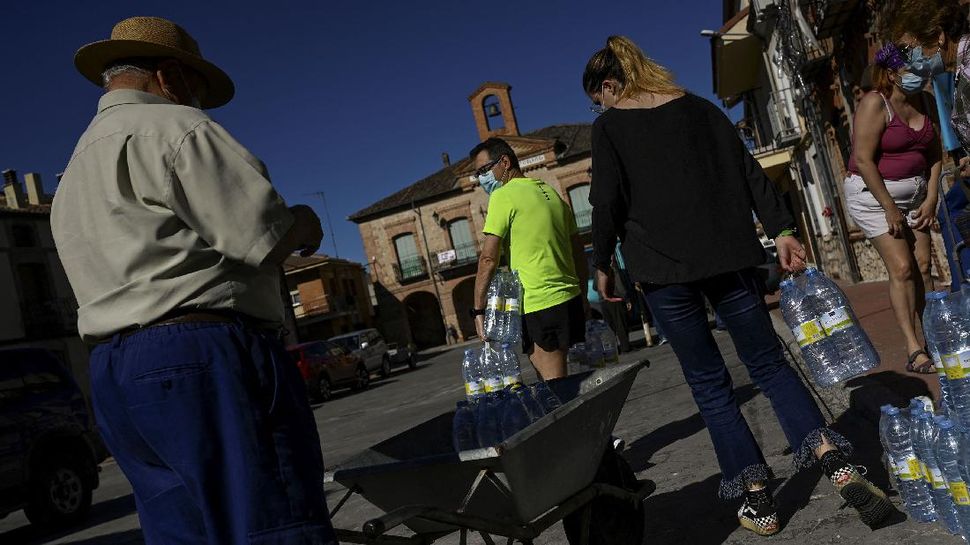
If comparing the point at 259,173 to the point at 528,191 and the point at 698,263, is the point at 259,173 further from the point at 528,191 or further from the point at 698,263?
the point at 528,191

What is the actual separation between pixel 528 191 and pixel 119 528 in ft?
16.6

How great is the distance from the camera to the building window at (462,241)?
4928cm

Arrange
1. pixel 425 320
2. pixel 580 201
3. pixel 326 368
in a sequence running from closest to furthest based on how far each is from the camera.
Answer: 1. pixel 326 368
2. pixel 580 201
3. pixel 425 320

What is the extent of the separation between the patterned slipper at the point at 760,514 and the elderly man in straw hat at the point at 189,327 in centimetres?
190

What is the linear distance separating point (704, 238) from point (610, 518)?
1.16 metres

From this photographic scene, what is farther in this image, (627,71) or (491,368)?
(491,368)

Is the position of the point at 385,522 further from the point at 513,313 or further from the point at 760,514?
the point at 513,313

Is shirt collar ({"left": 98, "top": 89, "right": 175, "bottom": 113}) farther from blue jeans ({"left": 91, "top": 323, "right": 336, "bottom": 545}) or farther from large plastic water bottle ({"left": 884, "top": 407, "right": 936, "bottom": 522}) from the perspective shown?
large plastic water bottle ({"left": 884, "top": 407, "right": 936, "bottom": 522})

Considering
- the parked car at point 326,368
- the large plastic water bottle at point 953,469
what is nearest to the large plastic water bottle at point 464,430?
the large plastic water bottle at point 953,469

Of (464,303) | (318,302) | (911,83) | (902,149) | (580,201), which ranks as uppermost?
(580,201)

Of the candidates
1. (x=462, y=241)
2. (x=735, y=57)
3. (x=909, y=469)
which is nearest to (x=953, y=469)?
(x=909, y=469)

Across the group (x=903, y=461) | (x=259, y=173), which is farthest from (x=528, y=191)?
(x=259, y=173)

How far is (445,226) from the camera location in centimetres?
4969

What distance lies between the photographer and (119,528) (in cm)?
748
